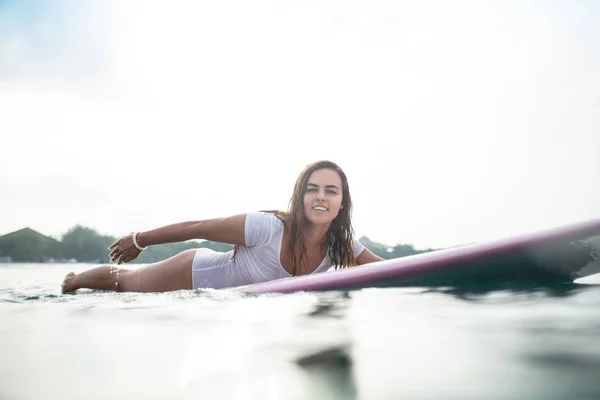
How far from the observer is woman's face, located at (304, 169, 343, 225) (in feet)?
9.71

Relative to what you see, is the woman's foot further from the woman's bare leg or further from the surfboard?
the surfboard

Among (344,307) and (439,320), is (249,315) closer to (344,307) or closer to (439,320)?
(344,307)

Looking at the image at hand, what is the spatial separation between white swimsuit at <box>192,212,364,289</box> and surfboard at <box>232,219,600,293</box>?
1.38 feet

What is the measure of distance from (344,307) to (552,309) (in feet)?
2.31

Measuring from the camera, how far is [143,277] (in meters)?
3.21

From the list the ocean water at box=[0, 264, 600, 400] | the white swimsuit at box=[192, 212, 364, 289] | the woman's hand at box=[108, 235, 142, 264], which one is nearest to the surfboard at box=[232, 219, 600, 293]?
the white swimsuit at box=[192, 212, 364, 289]

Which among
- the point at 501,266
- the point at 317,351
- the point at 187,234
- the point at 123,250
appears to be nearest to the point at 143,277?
the point at 123,250

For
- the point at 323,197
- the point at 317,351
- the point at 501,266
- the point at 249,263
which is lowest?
the point at 317,351

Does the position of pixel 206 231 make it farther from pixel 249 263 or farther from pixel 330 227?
pixel 330 227

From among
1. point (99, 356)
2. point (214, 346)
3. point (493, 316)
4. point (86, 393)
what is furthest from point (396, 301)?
point (86, 393)

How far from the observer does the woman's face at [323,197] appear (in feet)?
9.71

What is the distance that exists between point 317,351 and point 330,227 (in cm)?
214

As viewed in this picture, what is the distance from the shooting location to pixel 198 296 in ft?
8.09

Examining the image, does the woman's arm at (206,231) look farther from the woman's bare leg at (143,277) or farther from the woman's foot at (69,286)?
the woman's foot at (69,286)
